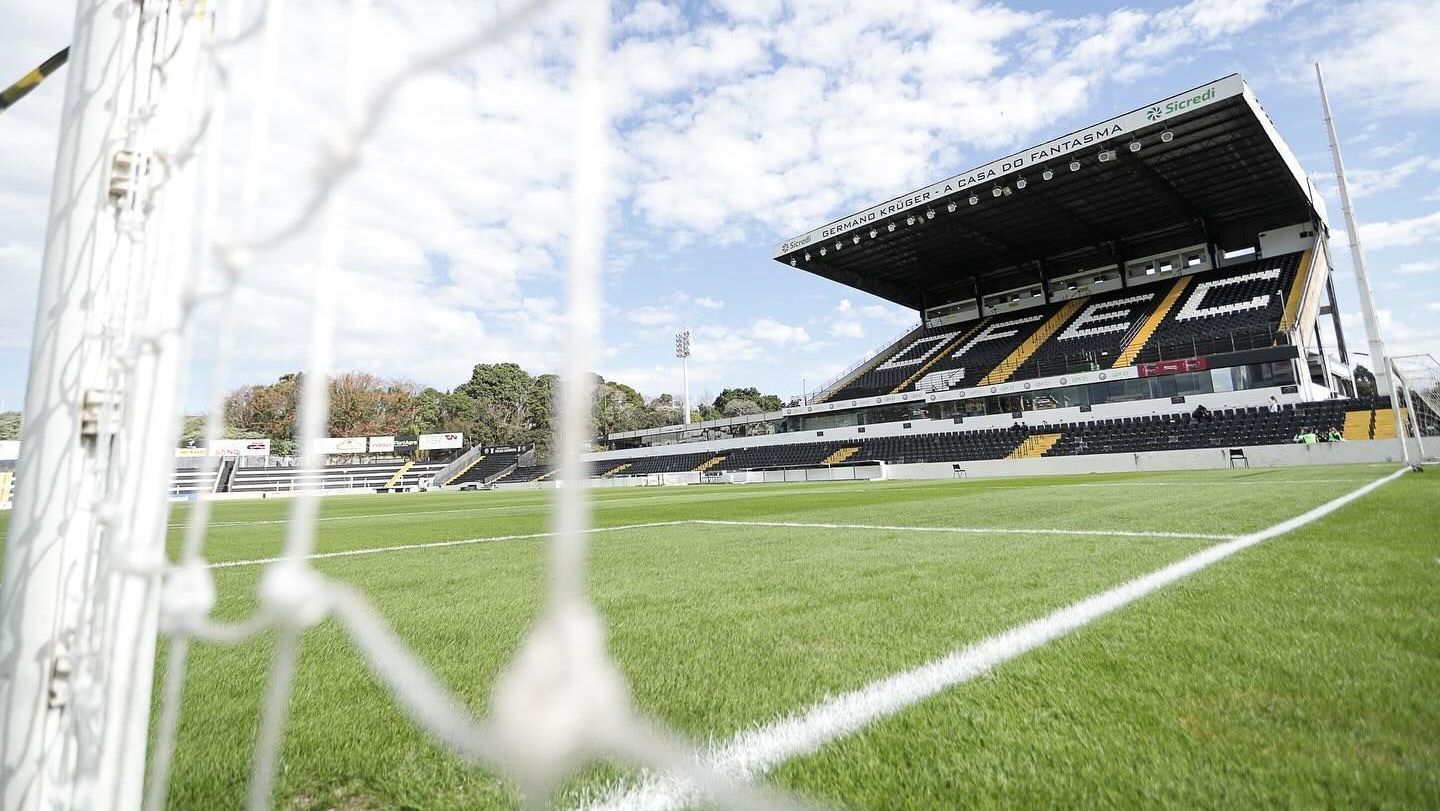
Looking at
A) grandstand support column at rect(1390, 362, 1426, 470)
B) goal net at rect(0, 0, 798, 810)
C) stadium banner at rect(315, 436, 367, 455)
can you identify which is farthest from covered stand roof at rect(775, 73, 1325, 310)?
stadium banner at rect(315, 436, 367, 455)

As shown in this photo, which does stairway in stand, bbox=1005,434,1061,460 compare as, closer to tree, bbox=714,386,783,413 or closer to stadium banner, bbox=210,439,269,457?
stadium banner, bbox=210,439,269,457

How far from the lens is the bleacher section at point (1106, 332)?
21.9m

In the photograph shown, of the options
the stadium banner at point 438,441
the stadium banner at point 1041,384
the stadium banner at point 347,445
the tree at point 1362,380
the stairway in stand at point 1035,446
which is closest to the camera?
the stairway in stand at point 1035,446

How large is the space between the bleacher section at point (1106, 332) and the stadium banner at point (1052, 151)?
277 inches

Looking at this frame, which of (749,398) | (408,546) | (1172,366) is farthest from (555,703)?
(749,398)

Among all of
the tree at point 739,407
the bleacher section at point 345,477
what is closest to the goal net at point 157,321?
the bleacher section at point 345,477

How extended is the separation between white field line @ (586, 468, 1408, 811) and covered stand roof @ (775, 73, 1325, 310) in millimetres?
20694

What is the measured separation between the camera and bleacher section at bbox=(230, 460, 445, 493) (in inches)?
1519

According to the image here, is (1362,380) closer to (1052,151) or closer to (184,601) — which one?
(1052,151)

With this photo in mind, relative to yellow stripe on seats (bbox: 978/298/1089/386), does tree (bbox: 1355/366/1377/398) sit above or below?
below

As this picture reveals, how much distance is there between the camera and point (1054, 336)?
27188 mm

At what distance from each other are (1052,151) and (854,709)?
74.3 feet

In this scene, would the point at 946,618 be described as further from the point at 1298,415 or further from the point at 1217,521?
the point at 1298,415

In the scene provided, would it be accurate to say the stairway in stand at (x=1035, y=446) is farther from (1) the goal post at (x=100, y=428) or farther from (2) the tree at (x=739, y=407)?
(2) the tree at (x=739, y=407)
